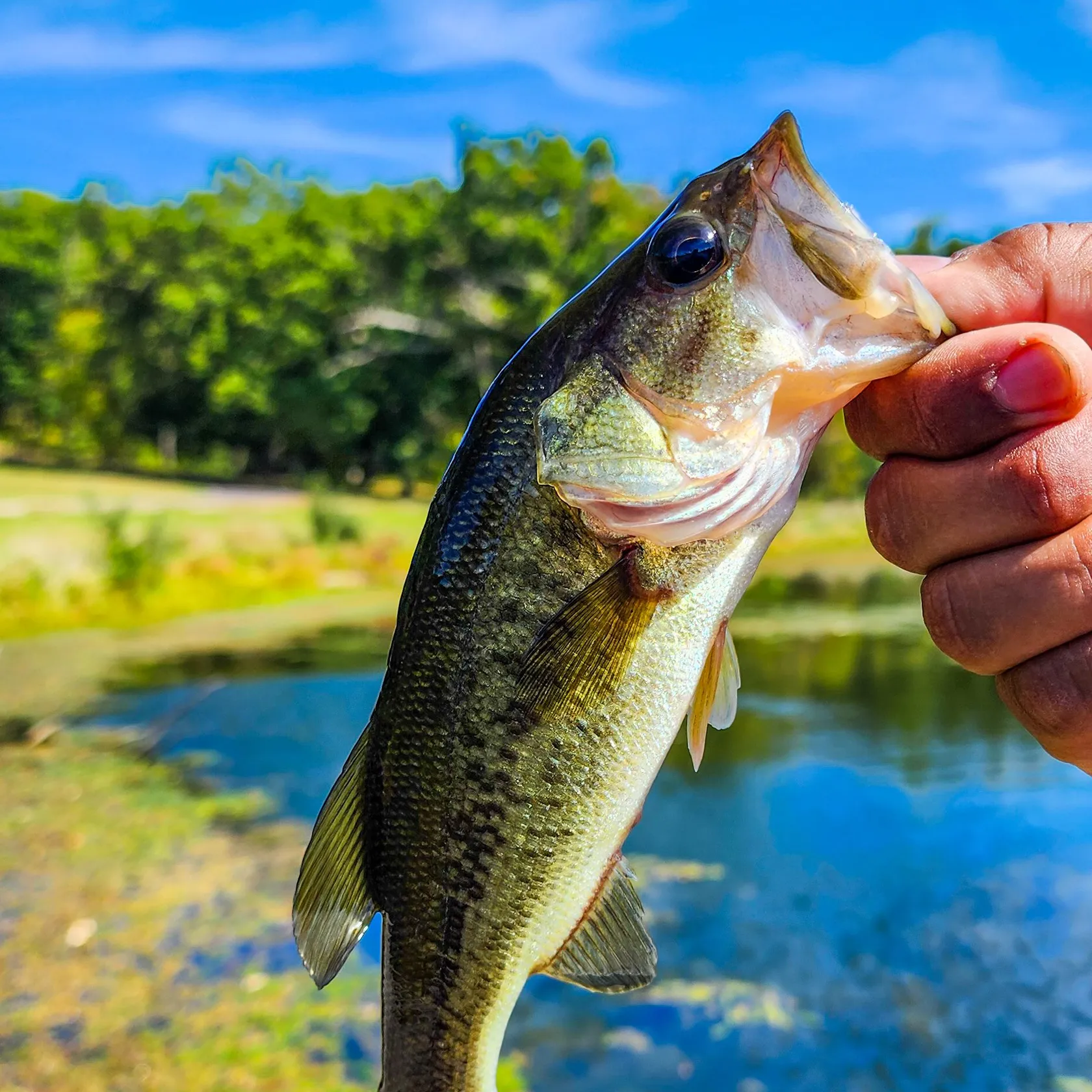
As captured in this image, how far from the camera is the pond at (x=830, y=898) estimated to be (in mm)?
5918

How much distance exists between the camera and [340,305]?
3806cm

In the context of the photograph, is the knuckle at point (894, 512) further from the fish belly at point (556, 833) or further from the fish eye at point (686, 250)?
the fish eye at point (686, 250)

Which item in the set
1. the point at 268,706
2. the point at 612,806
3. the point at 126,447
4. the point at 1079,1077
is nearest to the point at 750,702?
the point at 268,706

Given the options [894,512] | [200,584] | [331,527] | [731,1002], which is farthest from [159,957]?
[331,527]

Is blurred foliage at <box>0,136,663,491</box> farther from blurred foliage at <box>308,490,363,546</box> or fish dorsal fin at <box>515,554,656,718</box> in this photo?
fish dorsal fin at <box>515,554,656,718</box>

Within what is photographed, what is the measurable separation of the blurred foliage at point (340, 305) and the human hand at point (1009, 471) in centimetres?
3284

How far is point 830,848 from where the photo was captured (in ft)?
27.6

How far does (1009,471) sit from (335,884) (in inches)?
58.4

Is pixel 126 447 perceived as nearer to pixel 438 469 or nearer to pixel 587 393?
pixel 438 469

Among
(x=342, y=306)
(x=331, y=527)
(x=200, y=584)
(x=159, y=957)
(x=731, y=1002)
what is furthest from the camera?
(x=342, y=306)

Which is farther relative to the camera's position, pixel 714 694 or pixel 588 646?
pixel 714 694

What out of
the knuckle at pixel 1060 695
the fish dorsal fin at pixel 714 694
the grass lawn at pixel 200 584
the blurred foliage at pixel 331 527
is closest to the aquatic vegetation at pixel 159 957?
the grass lawn at pixel 200 584

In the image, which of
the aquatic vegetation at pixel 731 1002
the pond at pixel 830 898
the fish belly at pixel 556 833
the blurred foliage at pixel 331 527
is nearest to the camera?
the fish belly at pixel 556 833

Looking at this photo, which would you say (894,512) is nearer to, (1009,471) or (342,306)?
(1009,471)
